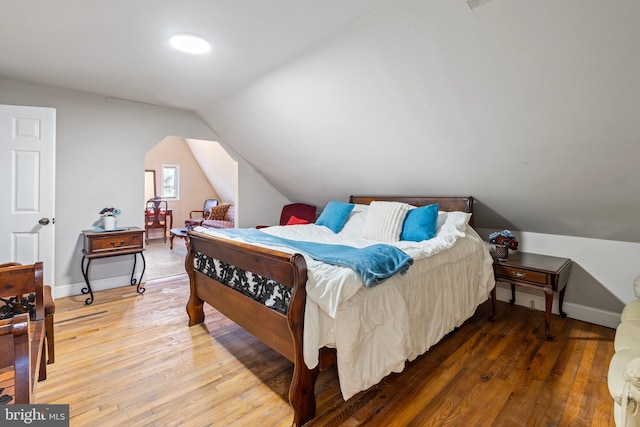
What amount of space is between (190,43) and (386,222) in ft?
7.04

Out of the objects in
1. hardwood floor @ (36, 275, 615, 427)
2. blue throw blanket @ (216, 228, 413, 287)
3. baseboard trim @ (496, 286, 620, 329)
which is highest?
blue throw blanket @ (216, 228, 413, 287)

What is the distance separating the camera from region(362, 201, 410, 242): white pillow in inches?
116

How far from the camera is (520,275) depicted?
2.73m

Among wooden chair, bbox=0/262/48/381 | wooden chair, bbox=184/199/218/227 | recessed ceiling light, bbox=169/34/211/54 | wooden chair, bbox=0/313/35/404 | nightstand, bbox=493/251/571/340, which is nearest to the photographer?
wooden chair, bbox=0/313/35/404

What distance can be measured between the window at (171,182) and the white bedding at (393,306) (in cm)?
540

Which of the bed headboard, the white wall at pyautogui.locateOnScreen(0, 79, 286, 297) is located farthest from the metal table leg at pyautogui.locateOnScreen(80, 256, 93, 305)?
the bed headboard

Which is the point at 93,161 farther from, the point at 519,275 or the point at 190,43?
the point at 519,275

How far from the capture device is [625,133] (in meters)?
1.94

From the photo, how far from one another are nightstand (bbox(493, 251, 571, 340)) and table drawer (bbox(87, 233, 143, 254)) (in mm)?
3702

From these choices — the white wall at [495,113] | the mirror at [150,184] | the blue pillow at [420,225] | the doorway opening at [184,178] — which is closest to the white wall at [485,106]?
the white wall at [495,113]

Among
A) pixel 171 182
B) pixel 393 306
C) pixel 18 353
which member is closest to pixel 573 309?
pixel 393 306

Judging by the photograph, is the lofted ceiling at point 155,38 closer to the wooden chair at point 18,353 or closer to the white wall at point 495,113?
the white wall at point 495,113

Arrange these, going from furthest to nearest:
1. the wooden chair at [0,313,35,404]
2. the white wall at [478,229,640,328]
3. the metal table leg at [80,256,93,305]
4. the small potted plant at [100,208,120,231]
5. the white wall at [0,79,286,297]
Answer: the small potted plant at [100,208,120,231], the white wall at [0,79,286,297], the metal table leg at [80,256,93,305], the white wall at [478,229,640,328], the wooden chair at [0,313,35,404]

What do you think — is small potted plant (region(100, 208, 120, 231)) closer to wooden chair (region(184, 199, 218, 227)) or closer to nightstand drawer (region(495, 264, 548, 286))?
wooden chair (region(184, 199, 218, 227))
